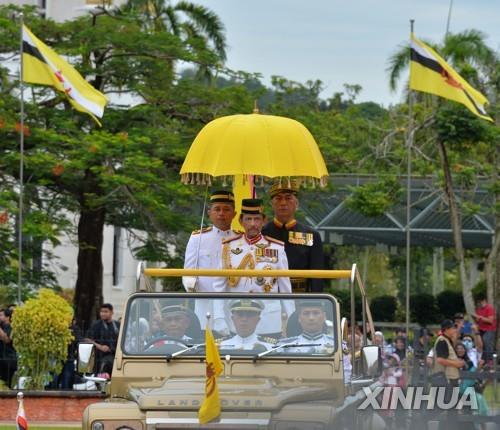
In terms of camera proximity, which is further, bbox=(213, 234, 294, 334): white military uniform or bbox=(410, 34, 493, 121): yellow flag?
bbox=(410, 34, 493, 121): yellow flag

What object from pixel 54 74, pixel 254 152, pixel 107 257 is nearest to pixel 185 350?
pixel 254 152

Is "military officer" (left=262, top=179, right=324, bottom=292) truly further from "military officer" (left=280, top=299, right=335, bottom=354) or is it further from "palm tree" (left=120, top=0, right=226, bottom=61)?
"palm tree" (left=120, top=0, right=226, bottom=61)

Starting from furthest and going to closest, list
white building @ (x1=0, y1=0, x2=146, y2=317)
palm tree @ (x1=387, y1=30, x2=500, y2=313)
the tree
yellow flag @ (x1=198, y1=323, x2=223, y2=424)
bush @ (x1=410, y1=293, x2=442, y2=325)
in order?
bush @ (x1=410, y1=293, x2=442, y2=325) → white building @ (x1=0, y1=0, x2=146, y2=317) → palm tree @ (x1=387, y1=30, x2=500, y2=313) → the tree → yellow flag @ (x1=198, y1=323, x2=223, y2=424)

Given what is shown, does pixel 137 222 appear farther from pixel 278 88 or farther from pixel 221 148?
pixel 221 148

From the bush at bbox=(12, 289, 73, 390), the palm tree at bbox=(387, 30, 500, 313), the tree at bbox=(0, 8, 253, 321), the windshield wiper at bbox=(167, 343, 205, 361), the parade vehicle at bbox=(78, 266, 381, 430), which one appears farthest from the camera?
the palm tree at bbox=(387, 30, 500, 313)

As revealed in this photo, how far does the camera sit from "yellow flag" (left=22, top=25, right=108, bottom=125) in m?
24.0

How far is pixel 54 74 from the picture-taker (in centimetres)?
2397

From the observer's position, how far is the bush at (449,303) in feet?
179

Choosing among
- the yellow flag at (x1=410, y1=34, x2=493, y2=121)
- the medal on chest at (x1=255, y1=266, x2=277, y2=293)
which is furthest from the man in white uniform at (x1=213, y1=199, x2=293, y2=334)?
the yellow flag at (x1=410, y1=34, x2=493, y2=121)

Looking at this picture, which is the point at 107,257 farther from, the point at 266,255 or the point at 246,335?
the point at 246,335

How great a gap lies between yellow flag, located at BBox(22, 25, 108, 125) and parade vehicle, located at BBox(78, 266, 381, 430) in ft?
48.2

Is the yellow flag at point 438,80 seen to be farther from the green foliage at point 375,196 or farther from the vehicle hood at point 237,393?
the vehicle hood at point 237,393

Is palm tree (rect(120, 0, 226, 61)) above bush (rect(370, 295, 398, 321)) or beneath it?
above

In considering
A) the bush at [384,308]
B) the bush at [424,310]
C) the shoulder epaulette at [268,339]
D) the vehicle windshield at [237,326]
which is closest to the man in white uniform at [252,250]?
the vehicle windshield at [237,326]
